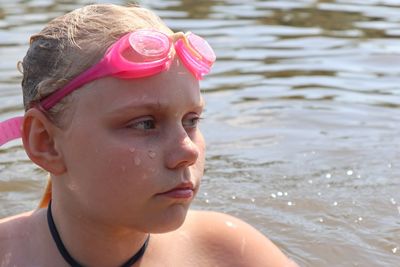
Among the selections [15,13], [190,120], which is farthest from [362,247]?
[15,13]

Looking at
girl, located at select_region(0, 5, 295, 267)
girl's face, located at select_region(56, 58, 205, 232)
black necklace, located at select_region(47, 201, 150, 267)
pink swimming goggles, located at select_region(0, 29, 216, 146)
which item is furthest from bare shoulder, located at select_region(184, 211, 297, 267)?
pink swimming goggles, located at select_region(0, 29, 216, 146)

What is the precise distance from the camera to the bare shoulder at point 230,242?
337 centimetres

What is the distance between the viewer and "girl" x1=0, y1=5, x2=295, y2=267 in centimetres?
275

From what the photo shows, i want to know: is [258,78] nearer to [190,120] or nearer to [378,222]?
[378,222]

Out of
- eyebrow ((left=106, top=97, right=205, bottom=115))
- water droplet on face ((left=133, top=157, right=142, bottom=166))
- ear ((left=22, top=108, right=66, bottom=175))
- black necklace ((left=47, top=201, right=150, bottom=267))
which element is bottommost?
black necklace ((left=47, top=201, right=150, bottom=267))

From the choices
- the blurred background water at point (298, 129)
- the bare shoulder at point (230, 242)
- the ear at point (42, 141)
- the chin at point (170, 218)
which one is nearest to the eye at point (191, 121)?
the chin at point (170, 218)

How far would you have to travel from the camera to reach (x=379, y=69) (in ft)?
26.7

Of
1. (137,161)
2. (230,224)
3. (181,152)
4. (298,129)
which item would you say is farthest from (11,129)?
(298,129)

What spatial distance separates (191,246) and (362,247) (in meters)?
1.45

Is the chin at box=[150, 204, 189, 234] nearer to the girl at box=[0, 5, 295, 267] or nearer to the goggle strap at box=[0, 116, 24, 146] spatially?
the girl at box=[0, 5, 295, 267]

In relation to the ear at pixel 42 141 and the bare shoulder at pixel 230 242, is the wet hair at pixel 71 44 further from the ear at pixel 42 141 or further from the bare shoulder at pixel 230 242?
the bare shoulder at pixel 230 242

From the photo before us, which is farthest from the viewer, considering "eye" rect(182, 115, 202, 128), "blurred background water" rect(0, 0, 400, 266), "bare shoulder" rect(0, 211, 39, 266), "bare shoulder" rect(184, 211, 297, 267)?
"blurred background water" rect(0, 0, 400, 266)

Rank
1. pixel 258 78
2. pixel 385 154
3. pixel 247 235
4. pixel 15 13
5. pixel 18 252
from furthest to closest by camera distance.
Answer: pixel 15 13
pixel 258 78
pixel 385 154
pixel 247 235
pixel 18 252

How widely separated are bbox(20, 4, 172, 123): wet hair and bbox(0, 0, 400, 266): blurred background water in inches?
73.5
